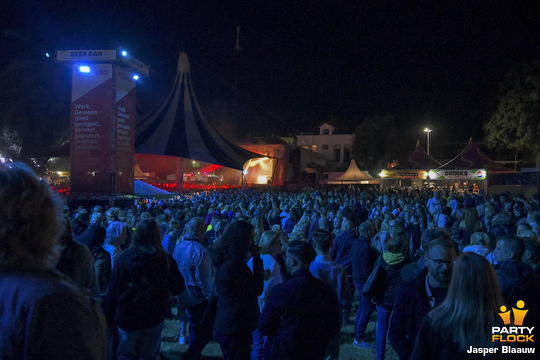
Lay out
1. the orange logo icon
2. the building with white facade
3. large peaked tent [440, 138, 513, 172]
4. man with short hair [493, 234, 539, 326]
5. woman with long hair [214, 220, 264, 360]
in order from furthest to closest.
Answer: the building with white facade
large peaked tent [440, 138, 513, 172]
woman with long hair [214, 220, 264, 360]
man with short hair [493, 234, 539, 326]
the orange logo icon

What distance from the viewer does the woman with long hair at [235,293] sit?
119 inches

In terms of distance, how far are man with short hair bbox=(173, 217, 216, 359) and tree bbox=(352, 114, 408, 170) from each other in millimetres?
35226

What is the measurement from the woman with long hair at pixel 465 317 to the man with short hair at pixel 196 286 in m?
2.08

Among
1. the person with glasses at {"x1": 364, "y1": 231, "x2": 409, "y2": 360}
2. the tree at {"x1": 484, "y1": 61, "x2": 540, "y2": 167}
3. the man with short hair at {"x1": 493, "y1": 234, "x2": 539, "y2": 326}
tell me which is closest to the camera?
the man with short hair at {"x1": 493, "y1": 234, "x2": 539, "y2": 326}

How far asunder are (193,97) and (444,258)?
20.4 m

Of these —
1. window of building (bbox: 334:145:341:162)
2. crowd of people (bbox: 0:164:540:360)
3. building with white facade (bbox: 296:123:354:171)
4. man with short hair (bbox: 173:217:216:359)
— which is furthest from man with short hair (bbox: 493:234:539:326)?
window of building (bbox: 334:145:341:162)

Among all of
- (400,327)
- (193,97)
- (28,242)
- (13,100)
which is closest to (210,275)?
(400,327)

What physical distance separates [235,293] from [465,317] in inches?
67.7

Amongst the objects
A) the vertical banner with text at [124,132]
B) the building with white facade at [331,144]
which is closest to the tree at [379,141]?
the building with white facade at [331,144]

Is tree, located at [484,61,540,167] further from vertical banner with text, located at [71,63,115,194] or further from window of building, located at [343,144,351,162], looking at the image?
window of building, located at [343,144,351,162]

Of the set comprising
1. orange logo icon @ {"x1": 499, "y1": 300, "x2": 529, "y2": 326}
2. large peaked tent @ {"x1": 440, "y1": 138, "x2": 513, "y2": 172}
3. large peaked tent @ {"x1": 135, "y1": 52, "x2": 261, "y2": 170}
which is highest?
large peaked tent @ {"x1": 135, "y1": 52, "x2": 261, "y2": 170}

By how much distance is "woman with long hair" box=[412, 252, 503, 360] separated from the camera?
170 centimetres

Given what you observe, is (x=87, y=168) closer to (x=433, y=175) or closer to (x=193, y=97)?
(x=193, y=97)

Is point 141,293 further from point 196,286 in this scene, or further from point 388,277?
point 388,277
